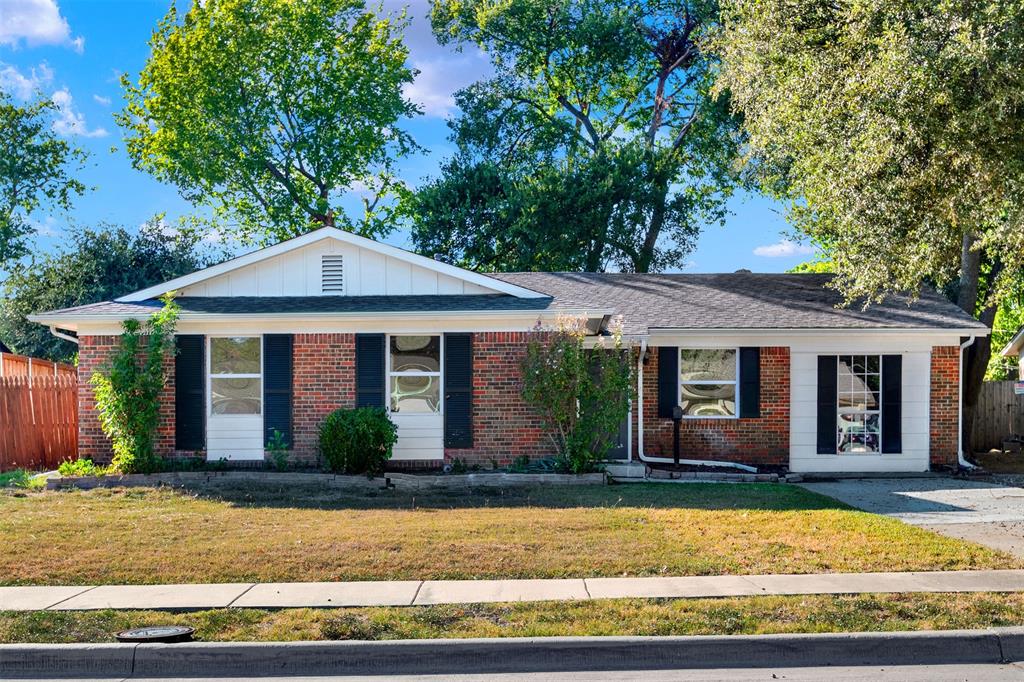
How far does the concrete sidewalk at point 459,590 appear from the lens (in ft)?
26.0

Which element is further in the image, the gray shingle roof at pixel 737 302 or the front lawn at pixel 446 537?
the gray shingle roof at pixel 737 302

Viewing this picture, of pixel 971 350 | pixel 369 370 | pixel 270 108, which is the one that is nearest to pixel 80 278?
pixel 270 108

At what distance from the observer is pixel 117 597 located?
8.19 metres

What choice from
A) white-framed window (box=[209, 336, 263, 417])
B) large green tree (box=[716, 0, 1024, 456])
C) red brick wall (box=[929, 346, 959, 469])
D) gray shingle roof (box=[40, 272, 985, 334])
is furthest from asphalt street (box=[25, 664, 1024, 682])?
red brick wall (box=[929, 346, 959, 469])

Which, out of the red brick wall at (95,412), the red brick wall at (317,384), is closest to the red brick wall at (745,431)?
the red brick wall at (317,384)

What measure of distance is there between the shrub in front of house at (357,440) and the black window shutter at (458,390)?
120 centimetres

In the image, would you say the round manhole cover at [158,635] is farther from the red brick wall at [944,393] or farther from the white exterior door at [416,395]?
the red brick wall at [944,393]

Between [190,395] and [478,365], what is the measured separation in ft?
16.4

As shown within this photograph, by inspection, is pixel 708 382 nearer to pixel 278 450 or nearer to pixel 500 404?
pixel 500 404

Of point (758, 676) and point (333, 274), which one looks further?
point (333, 274)

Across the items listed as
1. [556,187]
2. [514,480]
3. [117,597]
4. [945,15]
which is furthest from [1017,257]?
[556,187]

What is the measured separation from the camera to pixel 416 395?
674 inches

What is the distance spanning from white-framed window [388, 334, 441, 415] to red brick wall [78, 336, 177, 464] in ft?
12.5

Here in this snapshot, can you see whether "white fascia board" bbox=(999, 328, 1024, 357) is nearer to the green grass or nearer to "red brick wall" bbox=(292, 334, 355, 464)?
"red brick wall" bbox=(292, 334, 355, 464)
